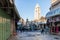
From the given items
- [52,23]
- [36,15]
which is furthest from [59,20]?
[36,15]

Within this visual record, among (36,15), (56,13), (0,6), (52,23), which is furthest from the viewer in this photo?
(36,15)

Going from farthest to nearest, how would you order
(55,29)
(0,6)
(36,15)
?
(36,15) → (55,29) → (0,6)

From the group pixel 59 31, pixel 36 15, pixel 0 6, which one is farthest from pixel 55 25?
pixel 36 15

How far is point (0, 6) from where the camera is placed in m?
13.9

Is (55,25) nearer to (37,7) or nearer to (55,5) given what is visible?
(55,5)

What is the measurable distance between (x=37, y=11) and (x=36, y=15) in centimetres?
617

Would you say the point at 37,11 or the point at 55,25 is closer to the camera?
the point at 55,25

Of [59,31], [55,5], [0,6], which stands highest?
[55,5]

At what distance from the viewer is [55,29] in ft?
148

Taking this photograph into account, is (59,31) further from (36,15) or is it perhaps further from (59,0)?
(36,15)

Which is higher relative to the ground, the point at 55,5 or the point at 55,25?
the point at 55,5

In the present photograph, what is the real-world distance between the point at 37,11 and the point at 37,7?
16.2 feet

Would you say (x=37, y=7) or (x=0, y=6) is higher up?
(x=37, y=7)

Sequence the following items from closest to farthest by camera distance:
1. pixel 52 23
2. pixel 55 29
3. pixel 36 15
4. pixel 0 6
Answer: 1. pixel 0 6
2. pixel 55 29
3. pixel 52 23
4. pixel 36 15
